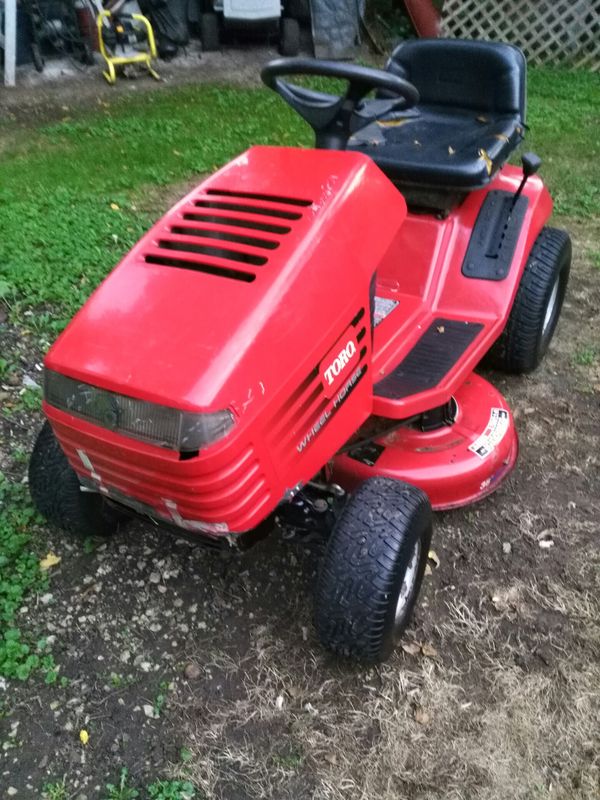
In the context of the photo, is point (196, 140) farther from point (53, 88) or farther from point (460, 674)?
point (460, 674)

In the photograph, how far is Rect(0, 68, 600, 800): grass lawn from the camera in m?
2.47

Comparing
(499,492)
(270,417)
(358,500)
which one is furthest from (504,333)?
(270,417)

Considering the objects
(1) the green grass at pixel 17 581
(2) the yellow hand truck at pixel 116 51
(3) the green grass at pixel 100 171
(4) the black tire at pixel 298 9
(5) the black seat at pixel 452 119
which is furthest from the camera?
(4) the black tire at pixel 298 9

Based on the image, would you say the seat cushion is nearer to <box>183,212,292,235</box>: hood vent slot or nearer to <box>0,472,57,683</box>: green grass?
<box>183,212,292,235</box>: hood vent slot

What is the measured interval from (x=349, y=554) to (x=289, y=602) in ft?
1.59

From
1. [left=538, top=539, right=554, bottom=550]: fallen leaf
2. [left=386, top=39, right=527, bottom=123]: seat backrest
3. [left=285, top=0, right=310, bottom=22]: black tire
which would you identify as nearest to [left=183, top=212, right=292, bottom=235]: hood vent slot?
[left=538, top=539, right=554, bottom=550]: fallen leaf

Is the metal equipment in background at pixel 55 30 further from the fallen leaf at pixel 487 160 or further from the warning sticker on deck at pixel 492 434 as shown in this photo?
the warning sticker on deck at pixel 492 434

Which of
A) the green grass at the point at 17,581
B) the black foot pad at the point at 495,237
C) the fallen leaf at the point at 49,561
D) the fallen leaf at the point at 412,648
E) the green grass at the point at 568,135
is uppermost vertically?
the black foot pad at the point at 495,237

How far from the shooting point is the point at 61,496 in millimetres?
2293

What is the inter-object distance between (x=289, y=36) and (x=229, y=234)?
737cm

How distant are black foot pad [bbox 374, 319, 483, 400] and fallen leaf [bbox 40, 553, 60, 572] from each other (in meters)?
1.15

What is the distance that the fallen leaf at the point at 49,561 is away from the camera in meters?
2.40

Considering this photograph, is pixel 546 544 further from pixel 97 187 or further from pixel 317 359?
pixel 97 187

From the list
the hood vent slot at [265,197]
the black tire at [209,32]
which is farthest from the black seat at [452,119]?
Result: the black tire at [209,32]
